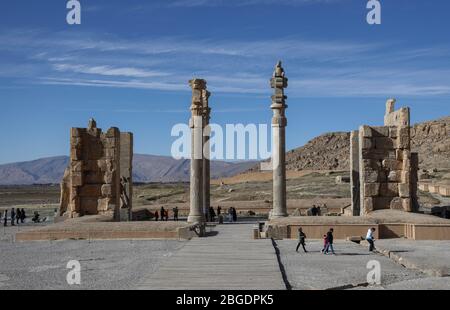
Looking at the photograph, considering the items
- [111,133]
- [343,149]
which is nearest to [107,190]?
[111,133]

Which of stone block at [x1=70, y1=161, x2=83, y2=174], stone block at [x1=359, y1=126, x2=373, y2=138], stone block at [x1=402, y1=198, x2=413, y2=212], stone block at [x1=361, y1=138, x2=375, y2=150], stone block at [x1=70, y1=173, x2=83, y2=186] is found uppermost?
stone block at [x1=359, y1=126, x2=373, y2=138]

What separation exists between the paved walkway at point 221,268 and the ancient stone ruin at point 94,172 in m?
7.91

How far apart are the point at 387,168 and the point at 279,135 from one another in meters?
5.15

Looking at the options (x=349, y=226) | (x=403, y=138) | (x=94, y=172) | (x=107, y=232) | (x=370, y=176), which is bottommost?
(x=107, y=232)

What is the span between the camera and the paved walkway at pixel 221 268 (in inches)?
517

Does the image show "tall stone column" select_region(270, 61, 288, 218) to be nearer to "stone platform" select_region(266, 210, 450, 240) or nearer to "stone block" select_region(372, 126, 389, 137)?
"stone platform" select_region(266, 210, 450, 240)

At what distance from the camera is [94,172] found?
28.2 meters

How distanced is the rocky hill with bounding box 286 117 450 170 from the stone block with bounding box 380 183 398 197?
60711 mm

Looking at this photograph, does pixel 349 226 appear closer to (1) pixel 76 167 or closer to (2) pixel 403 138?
(2) pixel 403 138

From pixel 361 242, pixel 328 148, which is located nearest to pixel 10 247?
pixel 361 242

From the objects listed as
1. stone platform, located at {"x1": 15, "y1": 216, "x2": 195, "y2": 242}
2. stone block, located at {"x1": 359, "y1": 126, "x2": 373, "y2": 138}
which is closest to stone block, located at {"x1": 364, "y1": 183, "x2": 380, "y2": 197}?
stone block, located at {"x1": 359, "y1": 126, "x2": 373, "y2": 138}

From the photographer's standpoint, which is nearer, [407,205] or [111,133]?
[407,205]

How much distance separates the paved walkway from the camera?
43.1 ft
